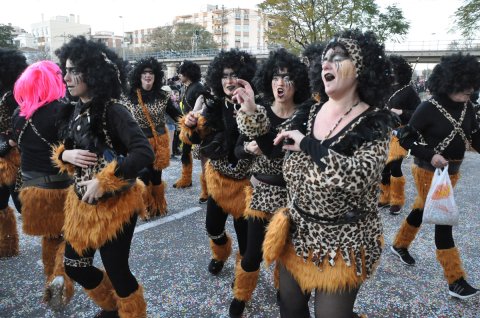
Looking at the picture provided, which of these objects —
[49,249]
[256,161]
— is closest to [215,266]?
[256,161]

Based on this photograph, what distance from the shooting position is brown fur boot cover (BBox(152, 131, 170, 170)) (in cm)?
484

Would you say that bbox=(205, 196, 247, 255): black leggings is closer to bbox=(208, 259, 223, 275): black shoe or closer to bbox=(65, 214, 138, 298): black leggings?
bbox=(208, 259, 223, 275): black shoe

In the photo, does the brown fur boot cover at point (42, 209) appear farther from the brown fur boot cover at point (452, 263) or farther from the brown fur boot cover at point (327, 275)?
the brown fur boot cover at point (452, 263)

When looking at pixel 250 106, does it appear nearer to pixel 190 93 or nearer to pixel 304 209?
pixel 304 209

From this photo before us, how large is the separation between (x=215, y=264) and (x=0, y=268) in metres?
2.04

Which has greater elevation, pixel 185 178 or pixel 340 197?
pixel 340 197

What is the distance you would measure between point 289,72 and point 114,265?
69.6 inches

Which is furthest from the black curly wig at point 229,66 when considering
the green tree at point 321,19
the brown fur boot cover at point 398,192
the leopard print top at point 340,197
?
the green tree at point 321,19

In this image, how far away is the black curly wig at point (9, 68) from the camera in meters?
3.11

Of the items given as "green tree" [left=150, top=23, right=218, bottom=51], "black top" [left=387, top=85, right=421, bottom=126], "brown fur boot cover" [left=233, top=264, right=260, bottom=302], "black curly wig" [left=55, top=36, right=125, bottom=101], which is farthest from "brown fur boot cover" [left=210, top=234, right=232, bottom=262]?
"green tree" [left=150, top=23, right=218, bottom=51]

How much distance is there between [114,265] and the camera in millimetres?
2137

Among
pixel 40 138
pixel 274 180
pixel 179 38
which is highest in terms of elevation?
pixel 179 38

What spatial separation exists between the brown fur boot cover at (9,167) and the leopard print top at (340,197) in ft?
8.83

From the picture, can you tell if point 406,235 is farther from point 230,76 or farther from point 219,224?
point 230,76
